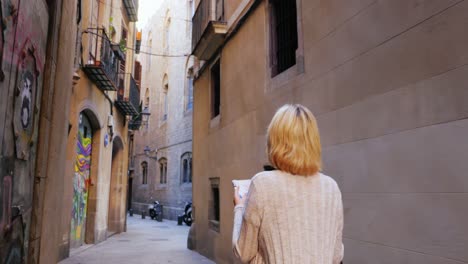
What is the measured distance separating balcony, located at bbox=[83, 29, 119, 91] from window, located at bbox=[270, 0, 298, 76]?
5849mm

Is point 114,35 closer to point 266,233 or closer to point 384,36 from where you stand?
point 384,36

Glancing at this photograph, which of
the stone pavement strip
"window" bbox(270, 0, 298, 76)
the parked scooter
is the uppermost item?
"window" bbox(270, 0, 298, 76)

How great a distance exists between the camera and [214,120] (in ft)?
33.3

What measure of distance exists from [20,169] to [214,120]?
20.0 ft

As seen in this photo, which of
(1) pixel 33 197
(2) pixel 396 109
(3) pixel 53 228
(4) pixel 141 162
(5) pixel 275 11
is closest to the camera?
A: (2) pixel 396 109

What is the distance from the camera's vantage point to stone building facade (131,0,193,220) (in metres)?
21.6

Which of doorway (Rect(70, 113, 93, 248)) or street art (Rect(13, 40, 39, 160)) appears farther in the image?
doorway (Rect(70, 113, 93, 248))

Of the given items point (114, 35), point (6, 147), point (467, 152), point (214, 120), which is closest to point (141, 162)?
point (114, 35)

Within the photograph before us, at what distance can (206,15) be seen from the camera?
10.6 m

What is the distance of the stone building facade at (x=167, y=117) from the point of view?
21.6 meters

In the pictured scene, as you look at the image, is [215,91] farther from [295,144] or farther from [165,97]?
[165,97]

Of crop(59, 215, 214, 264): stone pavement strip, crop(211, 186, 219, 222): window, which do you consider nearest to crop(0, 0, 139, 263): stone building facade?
crop(59, 215, 214, 264): stone pavement strip

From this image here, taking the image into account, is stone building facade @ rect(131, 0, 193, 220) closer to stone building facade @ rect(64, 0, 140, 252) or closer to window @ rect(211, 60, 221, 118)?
stone building facade @ rect(64, 0, 140, 252)

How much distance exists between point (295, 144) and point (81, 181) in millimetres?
11014
